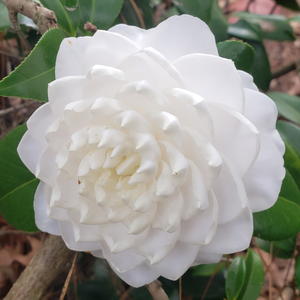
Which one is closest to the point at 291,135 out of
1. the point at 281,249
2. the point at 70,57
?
the point at 281,249

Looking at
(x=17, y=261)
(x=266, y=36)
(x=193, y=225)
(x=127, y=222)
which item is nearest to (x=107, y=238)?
(x=127, y=222)

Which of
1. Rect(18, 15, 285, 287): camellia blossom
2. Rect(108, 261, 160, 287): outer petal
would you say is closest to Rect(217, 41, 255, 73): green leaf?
Rect(18, 15, 285, 287): camellia blossom

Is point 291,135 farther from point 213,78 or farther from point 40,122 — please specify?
point 40,122

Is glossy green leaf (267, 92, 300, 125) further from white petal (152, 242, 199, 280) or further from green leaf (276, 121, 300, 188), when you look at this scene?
white petal (152, 242, 199, 280)

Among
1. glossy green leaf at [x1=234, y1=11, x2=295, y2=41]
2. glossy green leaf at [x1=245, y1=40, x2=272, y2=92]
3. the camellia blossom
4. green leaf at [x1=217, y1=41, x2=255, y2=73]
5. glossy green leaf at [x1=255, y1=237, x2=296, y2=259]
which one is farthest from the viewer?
glossy green leaf at [x1=234, y1=11, x2=295, y2=41]

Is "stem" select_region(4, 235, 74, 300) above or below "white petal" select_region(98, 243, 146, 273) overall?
below

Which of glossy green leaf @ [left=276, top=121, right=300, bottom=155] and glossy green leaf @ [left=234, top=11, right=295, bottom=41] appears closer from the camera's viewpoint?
glossy green leaf @ [left=276, top=121, right=300, bottom=155]

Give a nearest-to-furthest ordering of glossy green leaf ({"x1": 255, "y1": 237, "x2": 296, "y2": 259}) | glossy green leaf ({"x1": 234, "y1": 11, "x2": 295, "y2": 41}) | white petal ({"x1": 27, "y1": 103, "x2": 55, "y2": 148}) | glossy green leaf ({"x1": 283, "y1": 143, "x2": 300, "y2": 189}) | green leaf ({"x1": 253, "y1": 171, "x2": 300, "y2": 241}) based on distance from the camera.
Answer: white petal ({"x1": 27, "y1": 103, "x2": 55, "y2": 148}), green leaf ({"x1": 253, "y1": 171, "x2": 300, "y2": 241}), glossy green leaf ({"x1": 283, "y1": 143, "x2": 300, "y2": 189}), glossy green leaf ({"x1": 255, "y1": 237, "x2": 296, "y2": 259}), glossy green leaf ({"x1": 234, "y1": 11, "x2": 295, "y2": 41})
